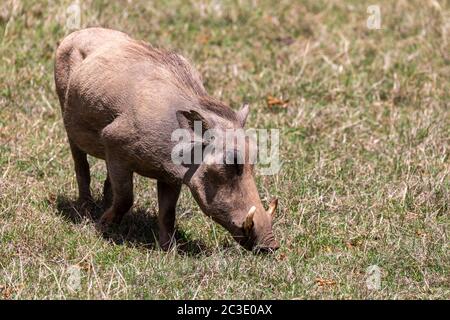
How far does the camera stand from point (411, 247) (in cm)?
641

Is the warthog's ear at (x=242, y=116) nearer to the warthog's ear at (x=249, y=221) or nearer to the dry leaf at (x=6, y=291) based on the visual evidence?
the warthog's ear at (x=249, y=221)

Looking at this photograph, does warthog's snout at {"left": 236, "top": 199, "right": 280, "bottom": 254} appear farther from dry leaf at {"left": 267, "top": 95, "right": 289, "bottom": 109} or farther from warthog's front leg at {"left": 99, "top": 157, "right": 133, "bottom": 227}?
dry leaf at {"left": 267, "top": 95, "right": 289, "bottom": 109}

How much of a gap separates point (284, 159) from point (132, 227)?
166cm

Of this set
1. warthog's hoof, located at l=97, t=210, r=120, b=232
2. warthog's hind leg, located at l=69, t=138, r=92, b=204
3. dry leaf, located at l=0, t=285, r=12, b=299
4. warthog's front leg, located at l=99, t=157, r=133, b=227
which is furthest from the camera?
warthog's hind leg, located at l=69, t=138, r=92, b=204

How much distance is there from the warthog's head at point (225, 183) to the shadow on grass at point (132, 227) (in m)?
0.37

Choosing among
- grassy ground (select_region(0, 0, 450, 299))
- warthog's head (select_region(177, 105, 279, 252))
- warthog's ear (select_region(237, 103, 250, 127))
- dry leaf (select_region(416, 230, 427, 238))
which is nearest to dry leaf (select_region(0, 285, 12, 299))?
grassy ground (select_region(0, 0, 450, 299))

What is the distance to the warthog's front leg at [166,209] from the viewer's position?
6.54 meters

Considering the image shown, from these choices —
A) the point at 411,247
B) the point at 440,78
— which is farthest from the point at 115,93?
the point at 440,78

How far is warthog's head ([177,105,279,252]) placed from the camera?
603cm

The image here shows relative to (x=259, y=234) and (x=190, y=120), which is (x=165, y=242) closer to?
(x=259, y=234)

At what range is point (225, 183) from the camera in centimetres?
605

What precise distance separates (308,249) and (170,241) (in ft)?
2.88

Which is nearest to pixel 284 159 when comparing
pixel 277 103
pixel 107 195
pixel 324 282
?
pixel 277 103
